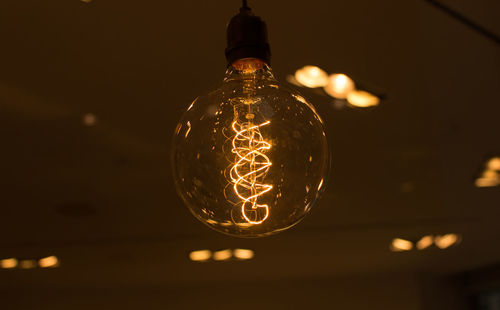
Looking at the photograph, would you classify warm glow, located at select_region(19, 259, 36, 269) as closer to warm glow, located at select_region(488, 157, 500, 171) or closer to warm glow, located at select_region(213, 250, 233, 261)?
warm glow, located at select_region(213, 250, 233, 261)

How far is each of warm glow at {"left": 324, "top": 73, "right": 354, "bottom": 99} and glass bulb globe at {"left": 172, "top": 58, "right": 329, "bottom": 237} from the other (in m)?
1.07

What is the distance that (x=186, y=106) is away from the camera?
183cm

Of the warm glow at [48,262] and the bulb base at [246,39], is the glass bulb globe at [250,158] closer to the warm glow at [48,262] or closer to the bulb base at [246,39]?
the bulb base at [246,39]

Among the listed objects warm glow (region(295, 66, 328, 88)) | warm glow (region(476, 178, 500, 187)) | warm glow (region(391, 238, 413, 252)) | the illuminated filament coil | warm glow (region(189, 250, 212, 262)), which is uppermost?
warm glow (region(391, 238, 413, 252))

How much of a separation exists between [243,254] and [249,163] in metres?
3.75

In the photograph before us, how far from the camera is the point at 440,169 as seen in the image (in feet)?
7.93

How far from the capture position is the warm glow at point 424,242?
396cm

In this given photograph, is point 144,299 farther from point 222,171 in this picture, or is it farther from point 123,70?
point 222,171

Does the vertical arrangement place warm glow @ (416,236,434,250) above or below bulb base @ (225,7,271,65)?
above

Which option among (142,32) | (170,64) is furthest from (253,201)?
(170,64)

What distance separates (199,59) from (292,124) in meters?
1.02

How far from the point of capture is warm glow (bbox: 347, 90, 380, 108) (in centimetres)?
173

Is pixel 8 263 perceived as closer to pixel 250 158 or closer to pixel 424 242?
pixel 424 242

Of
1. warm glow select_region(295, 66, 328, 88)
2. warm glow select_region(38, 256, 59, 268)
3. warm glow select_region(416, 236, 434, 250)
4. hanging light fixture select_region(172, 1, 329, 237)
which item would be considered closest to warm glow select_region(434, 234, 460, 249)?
warm glow select_region(416, 236, 434, 250)
